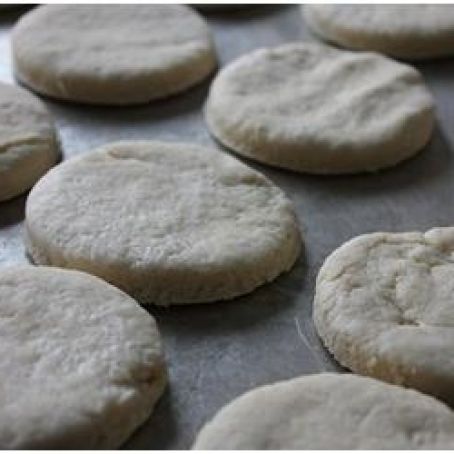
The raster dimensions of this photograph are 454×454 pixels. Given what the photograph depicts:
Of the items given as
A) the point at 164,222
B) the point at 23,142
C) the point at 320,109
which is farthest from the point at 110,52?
the point at 164,222

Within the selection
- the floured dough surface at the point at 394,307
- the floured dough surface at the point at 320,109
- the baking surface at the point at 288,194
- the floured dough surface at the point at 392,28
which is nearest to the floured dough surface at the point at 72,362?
the baking surface at the point at 288,194

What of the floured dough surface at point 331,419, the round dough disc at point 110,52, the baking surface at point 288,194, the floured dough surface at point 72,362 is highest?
the round dough disc at point 110,52

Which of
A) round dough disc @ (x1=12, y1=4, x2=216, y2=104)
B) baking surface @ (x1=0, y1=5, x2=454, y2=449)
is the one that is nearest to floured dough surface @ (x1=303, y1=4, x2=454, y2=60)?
baking surface @ (x1=0, y1=5, x2=454, y2=449)

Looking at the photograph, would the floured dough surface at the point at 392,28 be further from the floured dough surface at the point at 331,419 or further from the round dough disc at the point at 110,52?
the floured dough surface at the point at 331,419

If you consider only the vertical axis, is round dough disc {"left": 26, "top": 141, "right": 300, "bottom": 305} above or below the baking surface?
above

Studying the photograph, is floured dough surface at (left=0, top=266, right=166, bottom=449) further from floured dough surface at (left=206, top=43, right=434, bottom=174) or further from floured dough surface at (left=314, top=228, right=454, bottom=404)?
floured dough surface at (left=206, top=43, right=434, bottom=174)

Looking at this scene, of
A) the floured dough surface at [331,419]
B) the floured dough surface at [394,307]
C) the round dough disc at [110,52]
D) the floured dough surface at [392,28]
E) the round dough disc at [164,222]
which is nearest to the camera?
the floured dough surface at [331,419]
